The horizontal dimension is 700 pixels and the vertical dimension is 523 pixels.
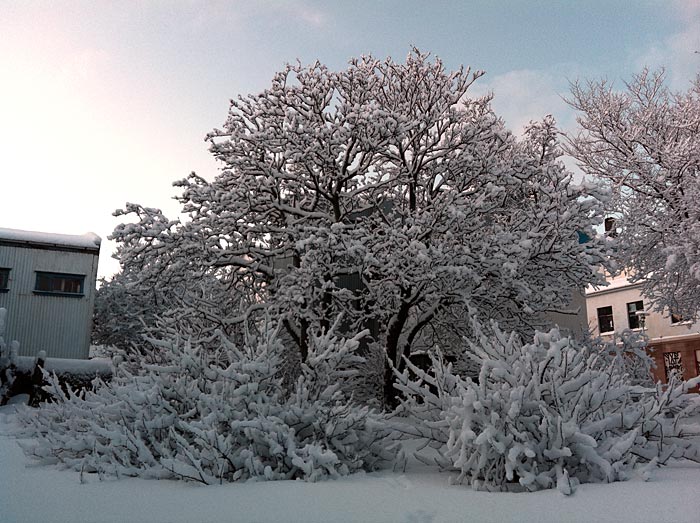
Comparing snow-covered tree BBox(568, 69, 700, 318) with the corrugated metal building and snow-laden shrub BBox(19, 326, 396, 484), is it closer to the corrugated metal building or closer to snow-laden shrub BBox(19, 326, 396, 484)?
snow-laden shrub BBox(19, 326, 396, 484)

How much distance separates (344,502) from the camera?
424 cm

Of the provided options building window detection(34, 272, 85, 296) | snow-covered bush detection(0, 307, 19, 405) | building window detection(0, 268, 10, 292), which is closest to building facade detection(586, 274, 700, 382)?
building window detection(34, 272, 85, 296)

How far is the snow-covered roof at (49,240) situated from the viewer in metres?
23.5

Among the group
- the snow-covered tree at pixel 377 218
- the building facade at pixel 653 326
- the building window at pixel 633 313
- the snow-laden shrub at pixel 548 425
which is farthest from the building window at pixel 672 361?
the snow-laden shrub at pixel 548 425

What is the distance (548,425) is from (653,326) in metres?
35.3

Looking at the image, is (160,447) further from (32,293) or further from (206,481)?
(32,293)

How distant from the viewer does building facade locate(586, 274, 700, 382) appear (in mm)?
32906

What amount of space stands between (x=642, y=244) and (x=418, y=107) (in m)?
8.04

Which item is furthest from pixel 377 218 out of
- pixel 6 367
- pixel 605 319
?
pixel 605 319

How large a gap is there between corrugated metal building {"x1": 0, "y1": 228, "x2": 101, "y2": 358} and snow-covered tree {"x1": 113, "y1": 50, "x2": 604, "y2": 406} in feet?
39.3

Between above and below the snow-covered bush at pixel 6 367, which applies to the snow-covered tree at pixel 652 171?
above

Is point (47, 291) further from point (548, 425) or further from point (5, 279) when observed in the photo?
point (548, 425)

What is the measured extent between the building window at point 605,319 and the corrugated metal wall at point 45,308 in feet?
102

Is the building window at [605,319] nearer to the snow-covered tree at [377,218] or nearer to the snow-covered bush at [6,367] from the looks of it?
the snow-covered tree at [377,218]
